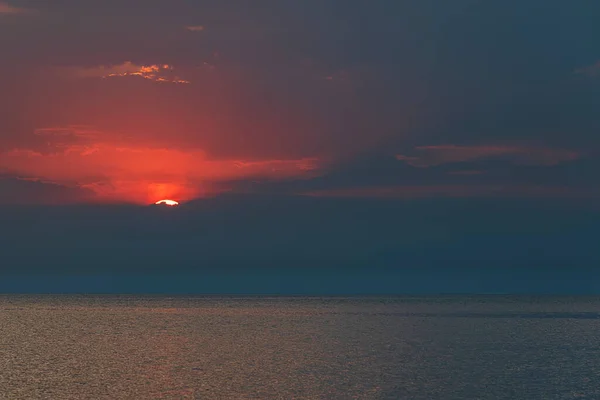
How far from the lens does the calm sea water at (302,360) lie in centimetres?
3181

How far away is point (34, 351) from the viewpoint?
4747 centimetres

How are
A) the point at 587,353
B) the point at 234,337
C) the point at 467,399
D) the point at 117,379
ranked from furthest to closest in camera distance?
the point at 234,337 → the point at 587,353 → the point at 117,379 → the point at 467,399

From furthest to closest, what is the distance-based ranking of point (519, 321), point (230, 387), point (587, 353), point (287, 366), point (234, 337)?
point (519, 321) < point (234, 337) < point (587, 353) < point (287, 366) < point (230, 387)

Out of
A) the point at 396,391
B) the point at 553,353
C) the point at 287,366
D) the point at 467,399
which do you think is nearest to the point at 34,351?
the point at 287,366

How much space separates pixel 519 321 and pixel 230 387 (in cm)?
5110

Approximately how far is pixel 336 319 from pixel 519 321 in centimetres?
1909

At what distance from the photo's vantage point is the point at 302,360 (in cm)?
4212

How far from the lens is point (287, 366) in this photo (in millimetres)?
39531

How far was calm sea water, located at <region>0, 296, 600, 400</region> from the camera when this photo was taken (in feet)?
104

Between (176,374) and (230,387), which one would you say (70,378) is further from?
(230,387)

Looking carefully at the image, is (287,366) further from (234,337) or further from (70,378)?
(234,337)

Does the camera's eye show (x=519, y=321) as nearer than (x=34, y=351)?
No

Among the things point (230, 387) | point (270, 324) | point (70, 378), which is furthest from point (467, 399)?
point (270, 324)

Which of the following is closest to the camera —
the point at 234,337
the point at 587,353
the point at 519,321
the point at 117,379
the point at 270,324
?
the point at 117,379
